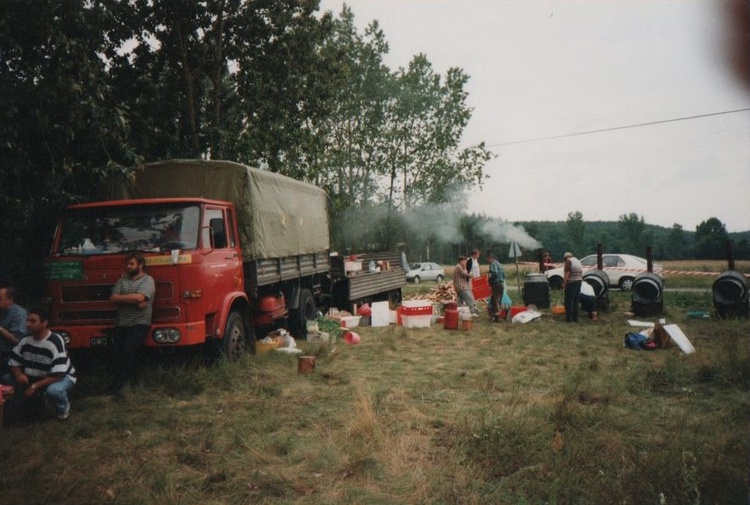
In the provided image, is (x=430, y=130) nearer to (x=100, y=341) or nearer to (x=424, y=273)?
(x=424, y=273)

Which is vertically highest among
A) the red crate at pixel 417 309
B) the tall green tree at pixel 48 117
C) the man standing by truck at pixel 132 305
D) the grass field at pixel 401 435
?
the tall green tree at pixel 48 117

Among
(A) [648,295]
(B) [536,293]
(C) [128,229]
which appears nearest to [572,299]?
(A) [648,295]

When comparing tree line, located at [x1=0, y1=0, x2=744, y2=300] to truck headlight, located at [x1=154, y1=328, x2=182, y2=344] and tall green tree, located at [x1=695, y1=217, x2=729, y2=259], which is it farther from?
tall green tree, located at [x1=695, y1=217, x2=729, y2=259]

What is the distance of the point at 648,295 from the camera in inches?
566

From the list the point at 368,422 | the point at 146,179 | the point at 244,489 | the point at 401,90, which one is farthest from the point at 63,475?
the point at 401,90

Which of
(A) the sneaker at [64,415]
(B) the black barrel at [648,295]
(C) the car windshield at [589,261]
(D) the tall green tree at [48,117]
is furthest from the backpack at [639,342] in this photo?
(C) the car windshield at [589,261]

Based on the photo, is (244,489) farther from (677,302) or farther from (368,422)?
(677,302)

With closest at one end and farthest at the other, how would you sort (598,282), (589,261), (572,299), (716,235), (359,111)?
1. (572,299)
2. (716,235)
3. (598,282)
4. (589,261)
5. (359,111)

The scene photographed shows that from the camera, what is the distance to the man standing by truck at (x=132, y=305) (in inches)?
243

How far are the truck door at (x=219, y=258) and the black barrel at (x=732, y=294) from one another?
36.7ft

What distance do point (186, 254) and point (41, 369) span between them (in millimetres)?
1966

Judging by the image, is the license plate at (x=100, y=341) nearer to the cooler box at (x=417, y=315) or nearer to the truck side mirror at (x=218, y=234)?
the truck side mirror at (x=218, y=234)

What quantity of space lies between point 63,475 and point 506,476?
3462 mm

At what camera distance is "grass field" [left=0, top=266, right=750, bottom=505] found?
389cm
